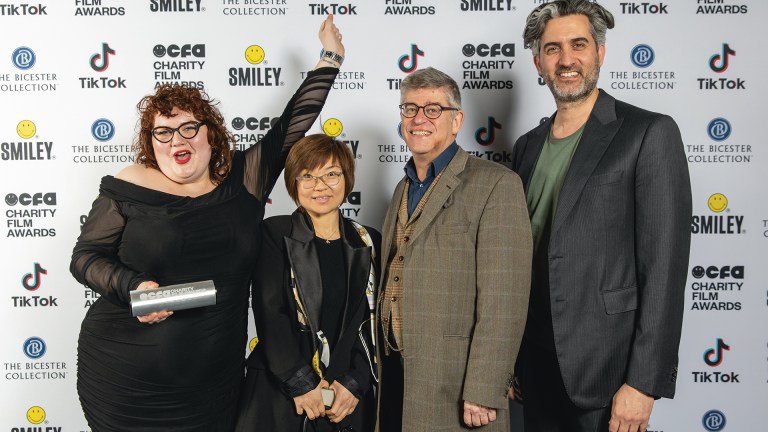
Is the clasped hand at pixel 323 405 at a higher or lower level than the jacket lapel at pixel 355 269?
lower

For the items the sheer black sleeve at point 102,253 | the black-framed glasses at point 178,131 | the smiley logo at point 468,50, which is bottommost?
the sheer black sleeve at point 102,253

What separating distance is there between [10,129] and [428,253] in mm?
2188

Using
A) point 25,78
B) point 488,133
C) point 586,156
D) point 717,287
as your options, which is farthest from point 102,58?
point 717,287

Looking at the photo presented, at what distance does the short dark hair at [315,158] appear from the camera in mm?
1937

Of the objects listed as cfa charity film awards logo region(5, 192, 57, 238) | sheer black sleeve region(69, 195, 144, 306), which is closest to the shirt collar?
sheer black sleeve region(69, 195, 144, 306)

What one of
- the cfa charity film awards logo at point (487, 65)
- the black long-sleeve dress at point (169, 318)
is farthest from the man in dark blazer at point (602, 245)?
the black long-sleeve dress at point (169, 318)

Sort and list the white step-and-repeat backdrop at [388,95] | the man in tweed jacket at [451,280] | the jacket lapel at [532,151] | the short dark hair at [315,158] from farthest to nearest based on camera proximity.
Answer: the white step-and-repeat backdrop at [388,95]
the jacket lapel at [532,151]
the short dark hair at [315,158]
the man in tweed jacket at [451,280]

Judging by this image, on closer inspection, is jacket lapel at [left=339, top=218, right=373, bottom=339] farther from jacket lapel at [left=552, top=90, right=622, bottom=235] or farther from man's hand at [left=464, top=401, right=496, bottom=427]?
jacket lapel at [left=552, top=90, right=622, bottom=235]

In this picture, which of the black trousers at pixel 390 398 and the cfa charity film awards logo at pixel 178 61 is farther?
the cfa charity film awards logo at pixel 178 61

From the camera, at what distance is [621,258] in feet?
5.74

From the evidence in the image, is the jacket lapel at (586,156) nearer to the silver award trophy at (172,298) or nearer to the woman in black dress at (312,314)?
the woman in black dress at (312,314)

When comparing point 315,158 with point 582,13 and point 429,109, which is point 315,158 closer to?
point 429,109

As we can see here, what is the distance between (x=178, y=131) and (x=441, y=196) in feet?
2.87

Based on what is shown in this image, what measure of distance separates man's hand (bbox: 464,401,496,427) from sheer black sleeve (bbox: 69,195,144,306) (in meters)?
1.07
